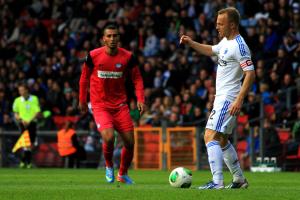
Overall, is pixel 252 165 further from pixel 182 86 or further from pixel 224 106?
pixel 224 106

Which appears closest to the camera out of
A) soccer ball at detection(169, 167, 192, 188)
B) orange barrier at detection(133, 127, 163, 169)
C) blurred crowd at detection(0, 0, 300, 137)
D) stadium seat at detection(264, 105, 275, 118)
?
soccer ball at detection(169, 167, 192, 188)

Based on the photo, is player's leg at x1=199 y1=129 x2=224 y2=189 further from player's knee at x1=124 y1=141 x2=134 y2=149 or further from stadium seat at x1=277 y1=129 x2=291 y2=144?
stadium seat at x1=277 y1=129 x2=291 y2=144

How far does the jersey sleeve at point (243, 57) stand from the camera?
1137 centimetres

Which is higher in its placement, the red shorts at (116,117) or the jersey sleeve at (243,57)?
the jersey sleeve at (243,57)

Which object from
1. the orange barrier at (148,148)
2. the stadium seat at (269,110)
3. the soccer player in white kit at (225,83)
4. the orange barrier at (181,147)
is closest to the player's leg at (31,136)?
the orange barrier at (148,148)

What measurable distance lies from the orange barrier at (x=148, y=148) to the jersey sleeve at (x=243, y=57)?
1246 cm

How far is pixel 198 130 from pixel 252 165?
6.10 feet

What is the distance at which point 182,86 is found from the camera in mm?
26531

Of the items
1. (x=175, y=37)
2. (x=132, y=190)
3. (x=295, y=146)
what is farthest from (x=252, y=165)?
(x=132, y=190)

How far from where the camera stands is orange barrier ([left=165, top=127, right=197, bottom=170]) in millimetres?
23562

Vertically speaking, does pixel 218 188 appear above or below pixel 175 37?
below

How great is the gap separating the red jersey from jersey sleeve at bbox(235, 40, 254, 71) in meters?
2.98

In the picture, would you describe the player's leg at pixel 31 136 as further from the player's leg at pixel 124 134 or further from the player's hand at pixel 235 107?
the player's hand at pixel 235 107

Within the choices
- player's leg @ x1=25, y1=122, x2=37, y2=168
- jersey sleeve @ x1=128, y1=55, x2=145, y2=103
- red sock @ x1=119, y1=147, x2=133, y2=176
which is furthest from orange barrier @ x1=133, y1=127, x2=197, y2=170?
jersey sleeve @ x1=128, y1=55, x2=145, y2=103
